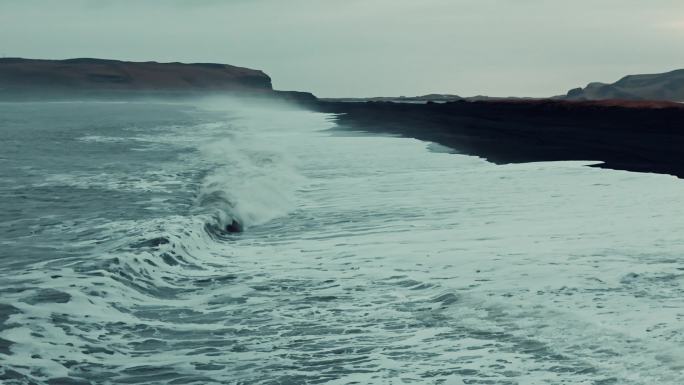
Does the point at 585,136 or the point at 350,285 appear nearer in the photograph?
the point at 350,285

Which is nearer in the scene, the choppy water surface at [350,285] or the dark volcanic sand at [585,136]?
the choppy water surface at [350,285]

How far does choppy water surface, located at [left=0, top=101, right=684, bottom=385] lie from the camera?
7.39m

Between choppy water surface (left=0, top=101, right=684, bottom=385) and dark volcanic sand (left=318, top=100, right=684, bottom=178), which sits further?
dark volcanic sand (left=318, top=100, right=684, bottom=178)

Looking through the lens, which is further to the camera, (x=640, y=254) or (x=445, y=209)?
(x=445, y=209)

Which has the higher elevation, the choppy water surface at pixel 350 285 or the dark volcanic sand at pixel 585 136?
the dark volcanic sand at pixel 585 136

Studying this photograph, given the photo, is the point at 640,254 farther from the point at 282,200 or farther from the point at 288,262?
the point at 282,200

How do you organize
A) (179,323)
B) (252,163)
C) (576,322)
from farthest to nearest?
1. (252,163)
2. (179,323)
3. (576,322)

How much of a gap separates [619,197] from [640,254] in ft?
20.5

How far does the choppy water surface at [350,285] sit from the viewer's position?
24.3 ft

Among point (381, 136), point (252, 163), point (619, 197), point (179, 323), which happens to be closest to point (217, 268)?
point (179, 323)

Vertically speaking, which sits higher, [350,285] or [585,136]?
[585,136]

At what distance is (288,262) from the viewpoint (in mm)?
11922

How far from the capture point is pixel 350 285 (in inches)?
408

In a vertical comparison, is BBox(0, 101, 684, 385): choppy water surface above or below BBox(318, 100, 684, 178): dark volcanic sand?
below
